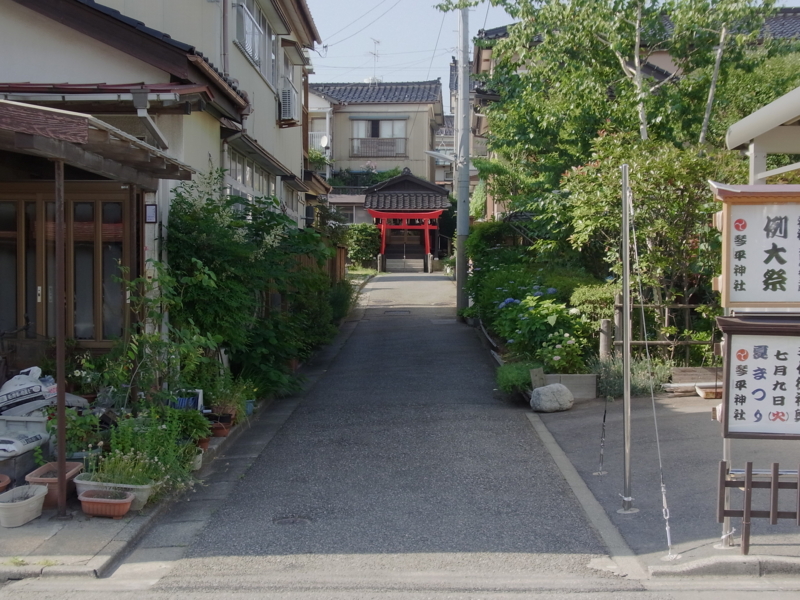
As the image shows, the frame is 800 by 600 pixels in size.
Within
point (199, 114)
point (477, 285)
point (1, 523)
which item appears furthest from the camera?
point (477, 285)

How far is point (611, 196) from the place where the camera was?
10812 mm

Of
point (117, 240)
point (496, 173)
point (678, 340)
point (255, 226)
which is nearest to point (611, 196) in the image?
point (678, 340)

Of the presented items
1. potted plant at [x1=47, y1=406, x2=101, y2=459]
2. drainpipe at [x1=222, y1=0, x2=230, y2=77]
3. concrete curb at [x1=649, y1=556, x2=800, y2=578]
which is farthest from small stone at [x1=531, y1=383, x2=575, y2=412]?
drainpipe at [x1=222, y1=0, x2=230, y2=77]

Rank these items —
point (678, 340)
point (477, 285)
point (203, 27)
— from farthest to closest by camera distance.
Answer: point (477, 285) < point (678, 340) < point (203, 27)

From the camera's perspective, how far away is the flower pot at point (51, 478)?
6176 mm

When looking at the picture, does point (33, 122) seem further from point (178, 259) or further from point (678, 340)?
point (678, 340)

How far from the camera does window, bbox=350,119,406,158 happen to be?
139 feet

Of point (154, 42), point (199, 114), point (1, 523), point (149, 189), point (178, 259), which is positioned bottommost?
point (1, 523)

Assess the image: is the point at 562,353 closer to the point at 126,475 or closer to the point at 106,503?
the point at 126,475

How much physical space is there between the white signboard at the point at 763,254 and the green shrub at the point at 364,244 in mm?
31761

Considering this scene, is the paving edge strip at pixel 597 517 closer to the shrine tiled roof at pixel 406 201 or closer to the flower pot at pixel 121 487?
the flower pot at pixel 121 487

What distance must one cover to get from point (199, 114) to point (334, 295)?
32.4 ft

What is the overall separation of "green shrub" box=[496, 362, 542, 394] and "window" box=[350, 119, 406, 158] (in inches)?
1292

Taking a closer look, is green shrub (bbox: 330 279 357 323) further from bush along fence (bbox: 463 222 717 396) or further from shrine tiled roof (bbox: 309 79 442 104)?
shrine tiled roof (bbox: 309 79 442 104)
